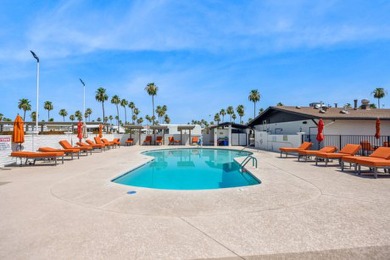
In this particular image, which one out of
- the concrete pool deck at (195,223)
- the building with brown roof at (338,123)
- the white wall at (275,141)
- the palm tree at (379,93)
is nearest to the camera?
the concrete pool deck at (195,223)

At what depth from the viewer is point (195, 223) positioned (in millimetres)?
3766

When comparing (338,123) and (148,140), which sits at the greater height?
(338,123)

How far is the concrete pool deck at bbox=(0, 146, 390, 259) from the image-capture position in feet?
9.52

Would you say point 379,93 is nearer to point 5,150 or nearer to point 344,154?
point 344,154

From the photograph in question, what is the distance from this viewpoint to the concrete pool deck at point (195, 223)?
2.90 metres

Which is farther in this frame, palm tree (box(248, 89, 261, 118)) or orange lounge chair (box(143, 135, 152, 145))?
palm tree (box(248, 89, 261, 118))

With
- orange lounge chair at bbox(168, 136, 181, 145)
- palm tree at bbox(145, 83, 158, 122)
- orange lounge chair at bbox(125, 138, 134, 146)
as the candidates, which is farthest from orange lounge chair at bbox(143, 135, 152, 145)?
palm tree at bbox(145, 83, 158, 122)

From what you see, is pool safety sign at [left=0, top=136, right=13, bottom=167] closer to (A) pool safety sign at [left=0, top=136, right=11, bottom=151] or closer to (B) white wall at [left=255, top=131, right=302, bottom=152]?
(A) pool safety sign at [left=0, top=136, right=11, bottom=151]

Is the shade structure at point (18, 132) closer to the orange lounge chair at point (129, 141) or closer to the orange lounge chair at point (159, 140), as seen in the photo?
the orange lounge chair at point (129, 141)

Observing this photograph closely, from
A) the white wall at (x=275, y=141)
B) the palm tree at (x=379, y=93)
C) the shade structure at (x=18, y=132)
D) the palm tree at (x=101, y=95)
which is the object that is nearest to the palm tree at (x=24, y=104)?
the palm tree at (x=101, y=95)

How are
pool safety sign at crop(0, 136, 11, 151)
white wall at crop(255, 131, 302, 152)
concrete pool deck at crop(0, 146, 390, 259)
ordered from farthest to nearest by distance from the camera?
1. white wall at crop(255, 131, 302, 152)
2. pool safety sign at crop(0, 136, 11, 151)
3. concrete pool deck at crop(0, 146, 390, 259)

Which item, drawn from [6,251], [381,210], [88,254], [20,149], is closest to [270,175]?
[381,210]

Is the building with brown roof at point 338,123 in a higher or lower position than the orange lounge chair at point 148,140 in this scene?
higher

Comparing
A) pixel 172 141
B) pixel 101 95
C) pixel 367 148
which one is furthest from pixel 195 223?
pixel 101 95
